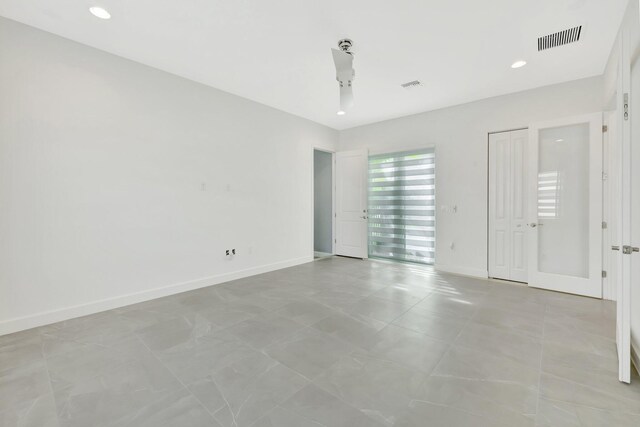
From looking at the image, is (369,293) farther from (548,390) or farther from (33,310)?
(33,310)

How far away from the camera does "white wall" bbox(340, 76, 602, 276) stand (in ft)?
13.3

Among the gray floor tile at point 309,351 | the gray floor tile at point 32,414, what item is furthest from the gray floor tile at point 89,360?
the gray floor tile at point 309,351

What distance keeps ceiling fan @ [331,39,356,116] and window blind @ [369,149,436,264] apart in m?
3.13

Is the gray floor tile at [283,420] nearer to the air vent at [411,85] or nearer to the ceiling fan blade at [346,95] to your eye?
the ceiling fan blade at [346,95]

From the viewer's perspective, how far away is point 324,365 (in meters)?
2.05

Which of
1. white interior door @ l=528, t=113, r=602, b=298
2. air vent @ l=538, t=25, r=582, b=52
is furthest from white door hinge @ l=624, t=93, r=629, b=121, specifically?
white interior door @ l=528, t=113, r=602, b=298

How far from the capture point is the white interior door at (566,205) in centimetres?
351

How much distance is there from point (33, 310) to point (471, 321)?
4442 mm

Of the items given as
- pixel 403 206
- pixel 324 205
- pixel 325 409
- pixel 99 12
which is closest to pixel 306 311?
pixel 325 409

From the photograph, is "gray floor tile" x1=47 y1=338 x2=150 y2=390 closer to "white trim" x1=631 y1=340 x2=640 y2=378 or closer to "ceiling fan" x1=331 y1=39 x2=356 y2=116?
"ceiling fan" x1=331 y1=39 x2=356 y2=116

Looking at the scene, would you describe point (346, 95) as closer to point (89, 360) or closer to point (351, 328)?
point (351, 328)

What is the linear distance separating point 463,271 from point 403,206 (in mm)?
1870

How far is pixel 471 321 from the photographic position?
9.25 feet

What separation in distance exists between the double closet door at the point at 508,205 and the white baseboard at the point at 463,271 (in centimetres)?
12
